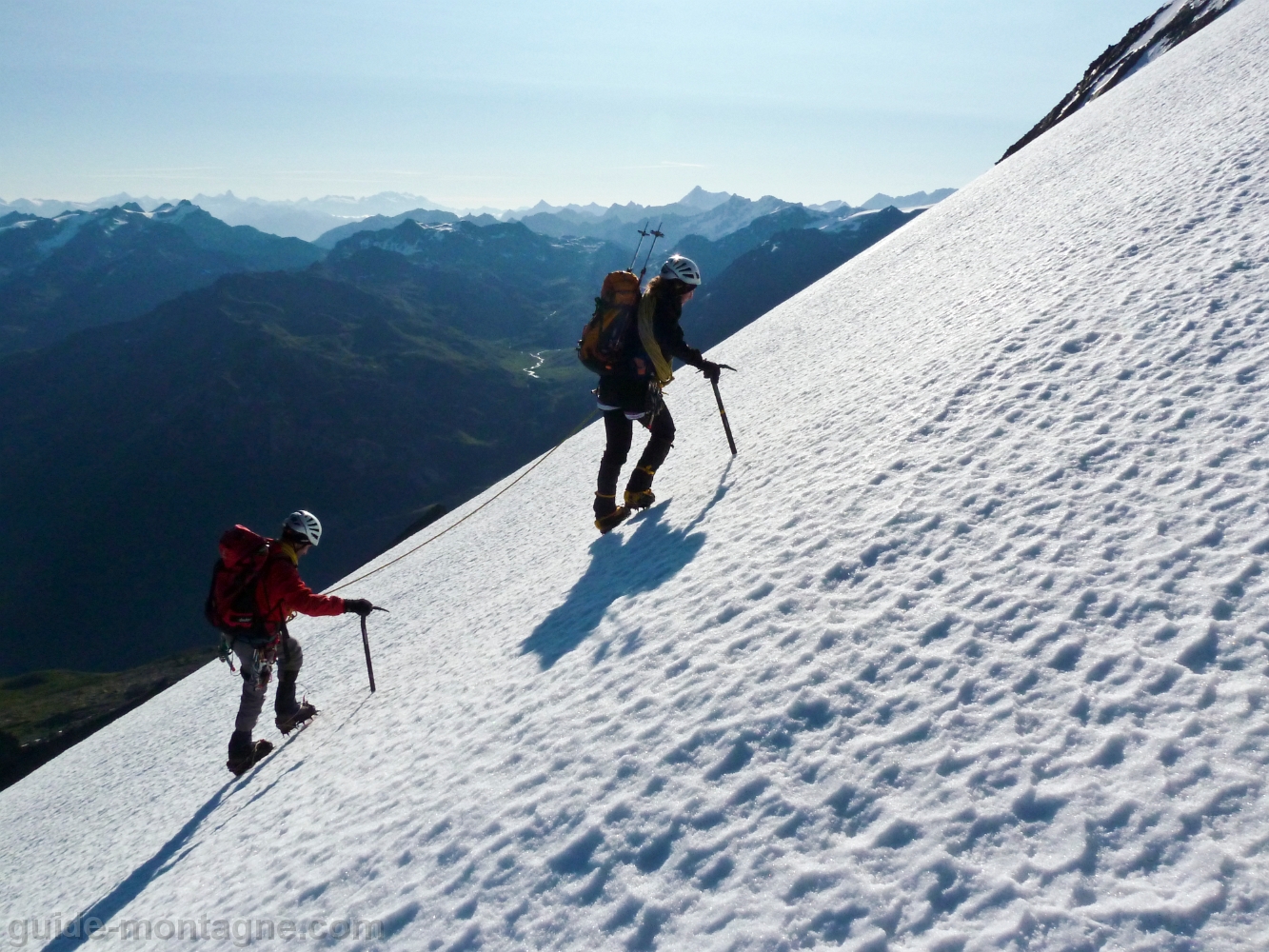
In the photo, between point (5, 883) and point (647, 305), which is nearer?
point (647, 305)

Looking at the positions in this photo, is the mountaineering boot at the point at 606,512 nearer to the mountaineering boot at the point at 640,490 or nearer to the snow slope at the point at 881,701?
the mountaineering boot at the point at 640,490

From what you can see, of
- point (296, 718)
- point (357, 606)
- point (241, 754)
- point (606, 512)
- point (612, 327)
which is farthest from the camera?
point (606, 512)

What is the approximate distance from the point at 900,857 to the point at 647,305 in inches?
303

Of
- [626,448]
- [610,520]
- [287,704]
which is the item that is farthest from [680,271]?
[287,704]

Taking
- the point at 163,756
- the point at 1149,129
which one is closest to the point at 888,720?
the point at 163,756

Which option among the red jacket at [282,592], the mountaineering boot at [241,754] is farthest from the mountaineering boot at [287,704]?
the red jacket at [282,592]

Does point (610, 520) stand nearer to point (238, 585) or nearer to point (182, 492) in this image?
point (238, 585)

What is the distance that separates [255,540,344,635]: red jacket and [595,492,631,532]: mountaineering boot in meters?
4.29

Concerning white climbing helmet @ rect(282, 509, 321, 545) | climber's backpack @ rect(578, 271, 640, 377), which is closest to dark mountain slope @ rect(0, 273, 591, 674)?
white climbing helmet @ rect(282, 509, 321, 545)

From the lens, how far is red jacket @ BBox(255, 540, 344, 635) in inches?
348

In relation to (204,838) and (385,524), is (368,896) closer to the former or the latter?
(204,838)

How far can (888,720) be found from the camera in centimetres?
456

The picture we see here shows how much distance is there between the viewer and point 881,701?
474 cm

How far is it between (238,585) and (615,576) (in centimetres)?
477
